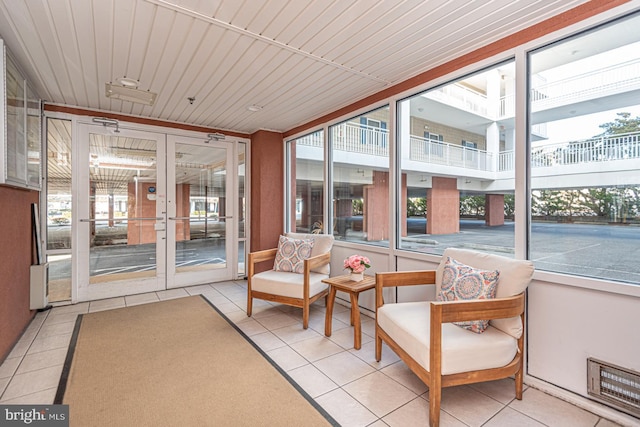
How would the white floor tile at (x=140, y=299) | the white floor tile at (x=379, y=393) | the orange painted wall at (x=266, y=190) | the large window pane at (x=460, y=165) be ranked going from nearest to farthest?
the white floor tile at (x=379, y=393), the large window pane at (x=460, y=165), the white floor tile at (x=140, y=299), the orange painted wall at (x=266, y=190)

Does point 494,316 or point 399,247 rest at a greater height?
point 399,247

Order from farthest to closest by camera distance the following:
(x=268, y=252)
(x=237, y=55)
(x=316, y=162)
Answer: (x=316, y=162) < (x=268, y=252) < (x=237, y=55)

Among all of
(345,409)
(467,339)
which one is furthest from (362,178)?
(345,409)

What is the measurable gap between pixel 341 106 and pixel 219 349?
3.14 metres

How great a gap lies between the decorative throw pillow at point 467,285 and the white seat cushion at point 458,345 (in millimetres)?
70

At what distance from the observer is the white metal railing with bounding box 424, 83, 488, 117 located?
2.63 metres

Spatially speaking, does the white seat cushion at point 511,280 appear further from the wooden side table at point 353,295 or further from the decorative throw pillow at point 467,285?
the wooden side table at point 353,295

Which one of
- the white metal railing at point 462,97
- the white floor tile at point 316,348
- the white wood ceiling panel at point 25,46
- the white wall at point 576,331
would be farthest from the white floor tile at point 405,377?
the white wood ceiling panel at point 25,46

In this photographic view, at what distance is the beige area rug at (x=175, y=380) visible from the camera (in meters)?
1.76

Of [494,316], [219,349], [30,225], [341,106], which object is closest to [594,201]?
[494,316]

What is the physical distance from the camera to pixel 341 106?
3869 millimetres

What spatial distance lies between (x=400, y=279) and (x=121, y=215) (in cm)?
398

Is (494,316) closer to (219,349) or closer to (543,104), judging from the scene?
(543,104)

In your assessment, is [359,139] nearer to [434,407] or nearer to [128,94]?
[128,94]
